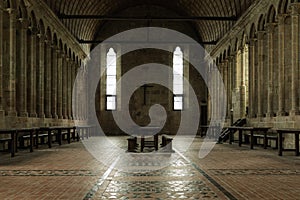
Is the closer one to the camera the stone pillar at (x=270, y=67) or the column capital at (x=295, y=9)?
the column capital at (x=295, y=9)

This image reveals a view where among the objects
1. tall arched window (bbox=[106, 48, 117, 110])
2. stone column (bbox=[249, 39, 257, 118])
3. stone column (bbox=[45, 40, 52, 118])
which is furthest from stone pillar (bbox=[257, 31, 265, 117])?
tall arched window (bbox=[106, 48, 117, 110])

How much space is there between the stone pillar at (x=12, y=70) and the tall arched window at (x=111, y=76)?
21287 millimetres

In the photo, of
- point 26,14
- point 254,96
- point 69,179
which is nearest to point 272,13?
point 254,96

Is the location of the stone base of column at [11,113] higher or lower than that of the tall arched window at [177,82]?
lower

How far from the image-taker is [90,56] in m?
40.4

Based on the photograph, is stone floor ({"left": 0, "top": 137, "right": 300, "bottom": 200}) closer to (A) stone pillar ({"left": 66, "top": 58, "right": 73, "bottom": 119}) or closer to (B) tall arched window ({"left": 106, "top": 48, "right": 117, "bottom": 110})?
(A) stone pillar ({"left": 66, "top": 58, "right": 73, "bottom": 119})

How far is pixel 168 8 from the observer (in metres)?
39.5

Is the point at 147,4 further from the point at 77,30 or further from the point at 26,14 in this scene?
the point at 26,14

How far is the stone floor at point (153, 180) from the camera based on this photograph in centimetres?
760

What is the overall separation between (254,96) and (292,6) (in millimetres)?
6971

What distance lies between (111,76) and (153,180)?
31.5m

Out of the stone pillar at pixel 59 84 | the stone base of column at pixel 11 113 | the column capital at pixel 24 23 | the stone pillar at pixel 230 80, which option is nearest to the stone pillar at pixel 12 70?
the stone base of column at pixel 11 113

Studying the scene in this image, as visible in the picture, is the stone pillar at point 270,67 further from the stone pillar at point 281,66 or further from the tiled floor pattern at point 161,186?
the tiled floor pattern at point 161,186

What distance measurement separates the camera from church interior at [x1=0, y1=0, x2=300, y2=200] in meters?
9.59
